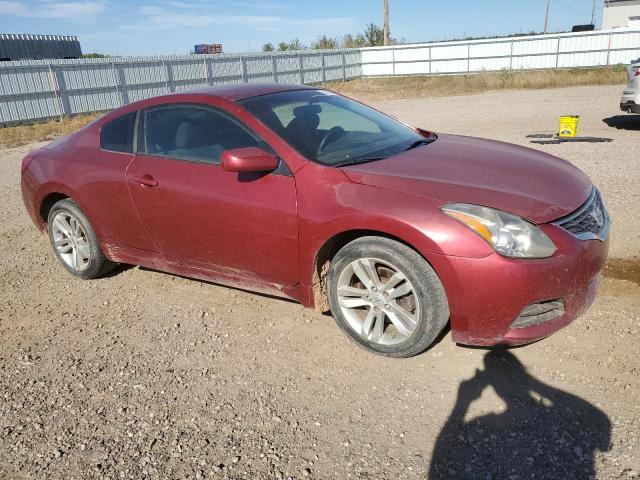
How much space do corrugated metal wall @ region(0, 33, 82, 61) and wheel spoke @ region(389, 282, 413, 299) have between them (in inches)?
1358

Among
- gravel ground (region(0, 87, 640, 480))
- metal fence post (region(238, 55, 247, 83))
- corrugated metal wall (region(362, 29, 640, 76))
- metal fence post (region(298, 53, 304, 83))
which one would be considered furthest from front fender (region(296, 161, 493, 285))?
corrugated metal wall (region(362, 29, 640, 76))

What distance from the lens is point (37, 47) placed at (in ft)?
116

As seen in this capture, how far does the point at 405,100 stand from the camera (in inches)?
915

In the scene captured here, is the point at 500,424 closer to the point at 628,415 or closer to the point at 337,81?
the point at 628,415

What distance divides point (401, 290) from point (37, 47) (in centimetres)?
3961

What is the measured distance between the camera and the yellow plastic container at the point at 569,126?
33.2 ft

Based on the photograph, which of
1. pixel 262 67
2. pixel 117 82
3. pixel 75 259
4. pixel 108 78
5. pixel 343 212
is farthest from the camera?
pixel 262 67

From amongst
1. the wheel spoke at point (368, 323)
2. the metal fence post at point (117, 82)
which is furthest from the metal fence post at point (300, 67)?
the wheel spoke at point (368, 323)

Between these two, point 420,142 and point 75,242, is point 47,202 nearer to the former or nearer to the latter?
point 75,242

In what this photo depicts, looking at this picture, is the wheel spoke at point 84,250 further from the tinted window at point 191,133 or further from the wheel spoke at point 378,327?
the wheel spoke at point 378,327

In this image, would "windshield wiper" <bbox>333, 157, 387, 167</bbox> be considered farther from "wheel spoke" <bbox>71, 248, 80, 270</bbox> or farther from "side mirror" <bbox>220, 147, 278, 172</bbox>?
"wheel spoke" <bbox>71, 248, 80, 270</bbox>

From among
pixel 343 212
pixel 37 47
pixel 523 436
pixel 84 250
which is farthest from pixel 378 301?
pixel 37 47

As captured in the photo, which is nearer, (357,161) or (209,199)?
(357,161)

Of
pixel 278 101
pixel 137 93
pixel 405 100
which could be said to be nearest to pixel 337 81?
pixel 405 100
